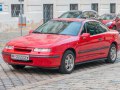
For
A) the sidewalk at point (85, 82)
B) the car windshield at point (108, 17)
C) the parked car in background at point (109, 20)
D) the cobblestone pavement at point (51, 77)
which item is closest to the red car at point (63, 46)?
the cobblestone pavement at point (51, 77)

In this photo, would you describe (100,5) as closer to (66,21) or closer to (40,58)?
(66,21)

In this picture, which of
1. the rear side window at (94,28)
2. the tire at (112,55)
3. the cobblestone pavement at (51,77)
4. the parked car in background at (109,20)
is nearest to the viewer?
the cobblestone pavement at (51,77)

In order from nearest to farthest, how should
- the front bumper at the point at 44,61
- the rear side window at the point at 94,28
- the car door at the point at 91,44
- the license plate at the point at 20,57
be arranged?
the front bumper at the point at 44,61 → the license plate at the point at 20,57 → the car door at the point at 91,44 → the rear side window at the point at 94,28

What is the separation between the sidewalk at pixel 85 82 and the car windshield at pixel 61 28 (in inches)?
49.7

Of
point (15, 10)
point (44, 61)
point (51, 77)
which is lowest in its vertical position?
point (51, 77)

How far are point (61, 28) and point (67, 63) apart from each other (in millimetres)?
1407

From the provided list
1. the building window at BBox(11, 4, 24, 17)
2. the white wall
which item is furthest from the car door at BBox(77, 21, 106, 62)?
the building window at BBox(11, 4, 24, 17)

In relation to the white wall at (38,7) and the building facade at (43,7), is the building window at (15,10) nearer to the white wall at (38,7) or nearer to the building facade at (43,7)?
the building facade at (43,7)

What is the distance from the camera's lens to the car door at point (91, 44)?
1222cm

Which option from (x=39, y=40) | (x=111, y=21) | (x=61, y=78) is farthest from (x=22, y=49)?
(x=111, y=21)

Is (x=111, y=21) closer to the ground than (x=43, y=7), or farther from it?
closer to the ground

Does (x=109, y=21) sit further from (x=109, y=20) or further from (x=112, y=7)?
(x=112, y=7)

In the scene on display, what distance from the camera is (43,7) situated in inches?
1268

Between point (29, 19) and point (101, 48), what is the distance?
18215 millimetres
